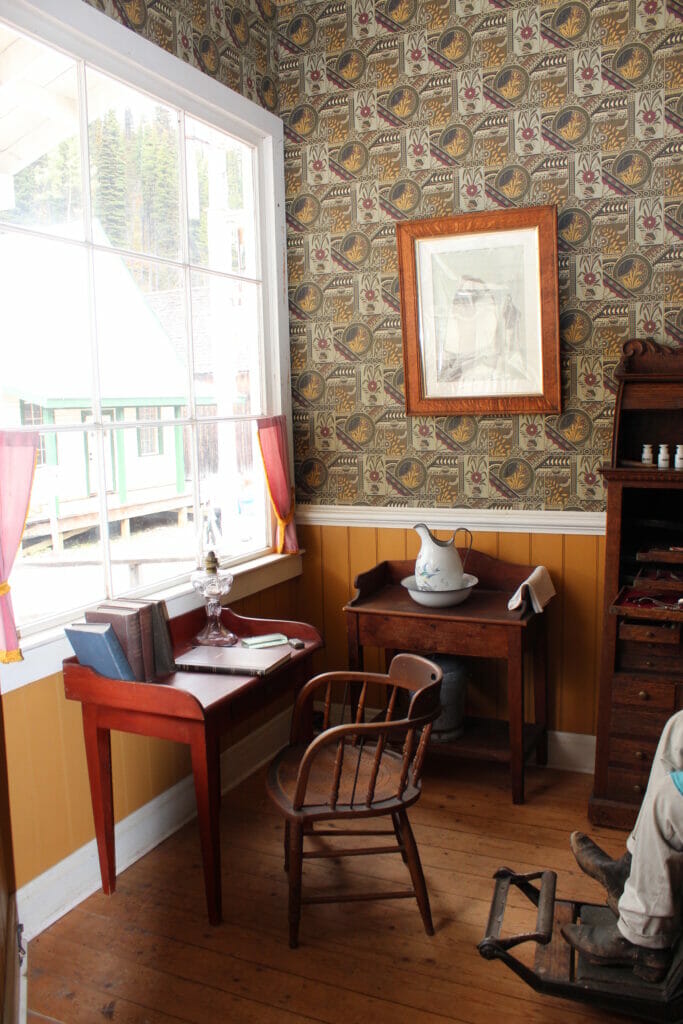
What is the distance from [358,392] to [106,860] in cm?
211

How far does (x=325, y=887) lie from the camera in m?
2.78

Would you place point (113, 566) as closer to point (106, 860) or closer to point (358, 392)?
point (106, 860)

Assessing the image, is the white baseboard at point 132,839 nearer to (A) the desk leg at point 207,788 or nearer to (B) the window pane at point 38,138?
(A) the desk leg at point 207,788

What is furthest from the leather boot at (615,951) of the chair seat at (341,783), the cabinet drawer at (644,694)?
the cabinet drawer at (644,694)

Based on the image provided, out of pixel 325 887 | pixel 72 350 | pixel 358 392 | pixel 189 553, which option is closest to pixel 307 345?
pixel 358 392

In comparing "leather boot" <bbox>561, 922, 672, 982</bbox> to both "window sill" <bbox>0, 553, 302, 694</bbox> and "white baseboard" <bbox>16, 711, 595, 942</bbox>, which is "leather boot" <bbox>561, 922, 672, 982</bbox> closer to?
"white baseboard" <bbox>16, 711, 595, 942</bbox>

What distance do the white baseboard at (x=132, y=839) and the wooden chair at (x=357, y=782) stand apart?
556mm

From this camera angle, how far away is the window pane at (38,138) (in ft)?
7.93

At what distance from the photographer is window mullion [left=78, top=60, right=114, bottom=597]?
106 inches

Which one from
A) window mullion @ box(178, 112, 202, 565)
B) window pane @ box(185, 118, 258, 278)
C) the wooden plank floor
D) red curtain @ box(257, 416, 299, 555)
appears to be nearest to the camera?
the wooden plank floor

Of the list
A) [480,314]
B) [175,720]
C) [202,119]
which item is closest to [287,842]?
[175,720]

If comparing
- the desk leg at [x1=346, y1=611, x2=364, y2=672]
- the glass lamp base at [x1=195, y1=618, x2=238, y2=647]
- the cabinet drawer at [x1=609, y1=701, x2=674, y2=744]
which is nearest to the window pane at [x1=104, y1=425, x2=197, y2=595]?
the glass lamp base at [x1=195, y1=618, x2=238, y2=647]

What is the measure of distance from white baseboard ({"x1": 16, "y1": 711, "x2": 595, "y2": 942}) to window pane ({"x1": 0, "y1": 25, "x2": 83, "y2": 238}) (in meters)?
1.91

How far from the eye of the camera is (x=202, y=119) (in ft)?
10.8
